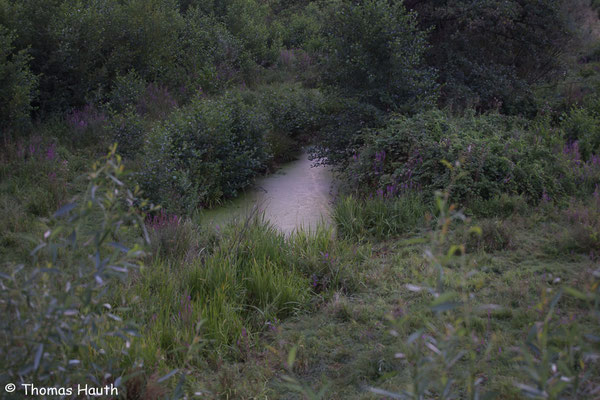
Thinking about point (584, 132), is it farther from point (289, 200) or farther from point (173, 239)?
point (173, 239)

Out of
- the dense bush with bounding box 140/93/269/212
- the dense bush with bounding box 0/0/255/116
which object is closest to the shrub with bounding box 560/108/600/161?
the dense bush with bounding box 140/93/269/212

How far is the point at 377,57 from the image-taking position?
8117 mm

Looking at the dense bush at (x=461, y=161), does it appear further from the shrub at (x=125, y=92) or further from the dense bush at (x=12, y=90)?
the dense bush at (x=12, y=90)

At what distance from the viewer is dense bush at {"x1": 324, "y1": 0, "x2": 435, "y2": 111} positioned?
788 centimetres

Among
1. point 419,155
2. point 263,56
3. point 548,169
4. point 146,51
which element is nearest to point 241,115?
point 419,155

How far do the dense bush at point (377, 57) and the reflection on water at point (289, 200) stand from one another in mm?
1551

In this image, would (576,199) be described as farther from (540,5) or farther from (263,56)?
(263,56)

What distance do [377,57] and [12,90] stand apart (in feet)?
18.2

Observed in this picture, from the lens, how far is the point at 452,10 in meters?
9.70

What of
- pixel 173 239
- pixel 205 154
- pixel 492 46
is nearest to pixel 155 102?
pixel 205 154

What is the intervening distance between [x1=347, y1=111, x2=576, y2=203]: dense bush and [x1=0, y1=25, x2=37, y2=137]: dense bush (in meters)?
5.00

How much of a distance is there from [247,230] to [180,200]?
1328mm

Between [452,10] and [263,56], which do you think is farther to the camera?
[263,56]

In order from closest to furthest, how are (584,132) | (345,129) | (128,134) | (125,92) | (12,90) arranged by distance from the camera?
(12,90) < (584,132) < (345,129) < (128,134) < (125,92)
